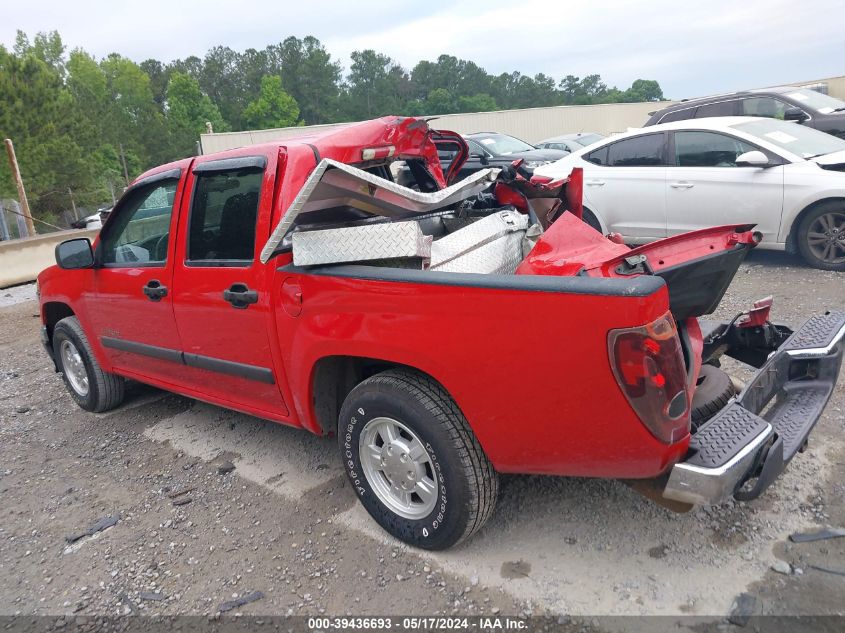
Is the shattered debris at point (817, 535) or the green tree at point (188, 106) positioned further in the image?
the green tree at point (188, 106)

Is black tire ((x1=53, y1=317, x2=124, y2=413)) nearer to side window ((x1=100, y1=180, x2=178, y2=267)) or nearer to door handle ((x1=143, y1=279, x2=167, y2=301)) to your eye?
side window ((x1=100, y1=180, x2=178, y2=267))

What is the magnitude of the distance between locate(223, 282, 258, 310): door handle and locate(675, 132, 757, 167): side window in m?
5.55

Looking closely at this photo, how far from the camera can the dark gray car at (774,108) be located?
9.34 metres

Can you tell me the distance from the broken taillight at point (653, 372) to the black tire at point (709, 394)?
428 millimetres

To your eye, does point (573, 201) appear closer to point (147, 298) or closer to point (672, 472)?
point (672, 472)

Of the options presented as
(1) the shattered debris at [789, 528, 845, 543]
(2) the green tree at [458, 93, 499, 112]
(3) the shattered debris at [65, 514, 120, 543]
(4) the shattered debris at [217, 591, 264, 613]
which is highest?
(2) the green tree at [458, 93, 499, 112]

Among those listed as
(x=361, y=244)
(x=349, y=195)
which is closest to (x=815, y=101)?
(x=349, y=195)

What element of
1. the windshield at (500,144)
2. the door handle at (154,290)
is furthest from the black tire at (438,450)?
the windshield at (500,144)

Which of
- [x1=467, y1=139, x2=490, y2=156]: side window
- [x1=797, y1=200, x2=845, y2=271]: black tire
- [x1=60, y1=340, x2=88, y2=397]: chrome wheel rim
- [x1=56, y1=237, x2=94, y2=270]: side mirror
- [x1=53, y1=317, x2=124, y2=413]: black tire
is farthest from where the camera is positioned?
[x1=467, y1=139, x2=490, y2=156]: side window

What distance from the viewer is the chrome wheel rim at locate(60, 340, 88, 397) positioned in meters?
4.95

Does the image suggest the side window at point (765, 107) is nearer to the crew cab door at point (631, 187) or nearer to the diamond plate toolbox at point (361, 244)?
the crew cab door at point (631, 187)

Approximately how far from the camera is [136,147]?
4847cm

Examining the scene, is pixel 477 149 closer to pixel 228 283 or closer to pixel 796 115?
pixel 796 115

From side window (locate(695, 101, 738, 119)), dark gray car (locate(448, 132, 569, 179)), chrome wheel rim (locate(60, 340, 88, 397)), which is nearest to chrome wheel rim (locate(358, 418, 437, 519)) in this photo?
chrome wheel rim (locate(60, 340, 88, 397))
